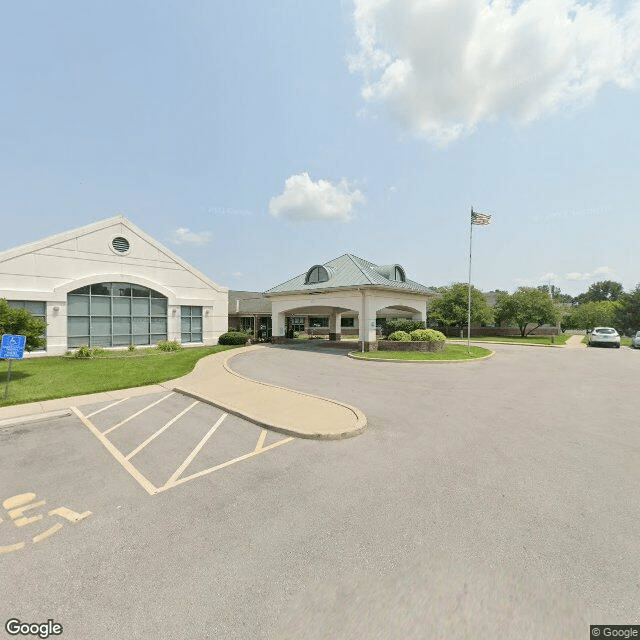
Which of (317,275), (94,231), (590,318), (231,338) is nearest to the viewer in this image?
(94,231)

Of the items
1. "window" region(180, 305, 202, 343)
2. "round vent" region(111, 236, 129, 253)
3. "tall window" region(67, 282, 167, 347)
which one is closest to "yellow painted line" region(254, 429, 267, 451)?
"tall window" region(67, 282, 167, 347)

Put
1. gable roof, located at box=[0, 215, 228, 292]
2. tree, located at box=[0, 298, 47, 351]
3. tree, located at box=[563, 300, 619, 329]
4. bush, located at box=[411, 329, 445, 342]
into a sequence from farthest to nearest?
tree, located at box=[563, 300, 619, 329]
bush, located at box=[411, 329, 445, 342]
gable roof, located at box=[0, 215, 228, 292]
tree, located at box=[0, 298, 47, 351]

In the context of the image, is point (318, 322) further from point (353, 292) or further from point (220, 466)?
point (220, 466)

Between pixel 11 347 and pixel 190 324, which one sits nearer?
pixel 11 347

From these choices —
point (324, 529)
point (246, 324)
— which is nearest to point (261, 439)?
point (324, 529)

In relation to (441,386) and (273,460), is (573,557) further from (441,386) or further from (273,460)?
(441,386)

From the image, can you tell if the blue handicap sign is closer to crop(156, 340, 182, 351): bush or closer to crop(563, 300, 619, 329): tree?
crop(156, 340, 182, 351): bush

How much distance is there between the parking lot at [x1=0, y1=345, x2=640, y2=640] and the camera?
2934 mm

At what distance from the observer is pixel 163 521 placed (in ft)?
14.1

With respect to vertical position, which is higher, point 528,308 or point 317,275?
point 317,275

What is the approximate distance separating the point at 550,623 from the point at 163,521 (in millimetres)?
4514

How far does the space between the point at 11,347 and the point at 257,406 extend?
28.0 ft

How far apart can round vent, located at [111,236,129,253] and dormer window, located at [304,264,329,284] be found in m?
14.2

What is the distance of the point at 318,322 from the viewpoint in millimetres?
46094
